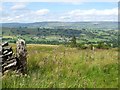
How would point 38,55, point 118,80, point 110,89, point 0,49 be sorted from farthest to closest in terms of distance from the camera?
point 38,55
point 0,49
point 118,80
point 110,89

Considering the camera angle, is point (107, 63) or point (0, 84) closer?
point (0, 84)

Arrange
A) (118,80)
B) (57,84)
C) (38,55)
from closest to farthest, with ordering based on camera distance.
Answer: (57,84) < (118,80) < (38,55)

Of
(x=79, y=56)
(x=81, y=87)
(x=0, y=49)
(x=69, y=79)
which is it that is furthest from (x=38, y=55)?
(x=81, y=87)

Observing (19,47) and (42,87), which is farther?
(19,47)

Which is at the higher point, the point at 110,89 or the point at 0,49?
the point at 0,49

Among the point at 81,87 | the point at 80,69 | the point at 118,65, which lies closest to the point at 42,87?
the point at 81,87

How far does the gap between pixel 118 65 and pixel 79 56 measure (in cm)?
204

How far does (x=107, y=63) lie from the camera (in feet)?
43.4

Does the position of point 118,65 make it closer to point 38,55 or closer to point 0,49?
point 38,55

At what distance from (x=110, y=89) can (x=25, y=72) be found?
3272mm

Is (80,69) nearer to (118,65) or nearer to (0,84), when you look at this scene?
(118,65)

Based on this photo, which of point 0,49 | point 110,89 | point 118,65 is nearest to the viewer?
point 110,89

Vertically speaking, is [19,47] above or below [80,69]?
above

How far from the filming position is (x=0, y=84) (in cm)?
823
